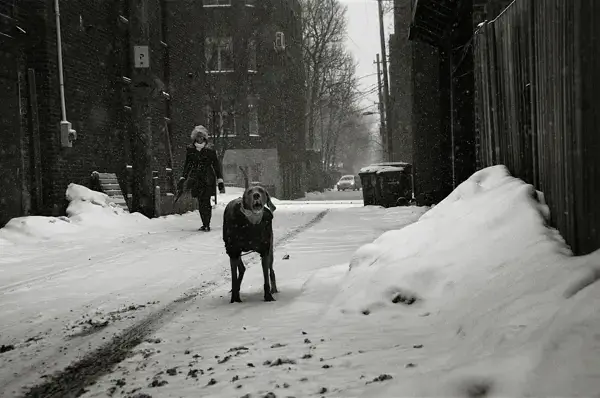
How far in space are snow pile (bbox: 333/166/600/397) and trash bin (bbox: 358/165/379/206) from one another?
12.9 meters

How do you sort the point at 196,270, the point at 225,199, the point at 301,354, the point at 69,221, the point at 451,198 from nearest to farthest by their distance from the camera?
the point at 301,354, the point at 451,198, the point at 196,270, the point at 69,221, the point at 225,199

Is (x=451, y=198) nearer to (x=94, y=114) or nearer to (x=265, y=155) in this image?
(x=94, y=114)

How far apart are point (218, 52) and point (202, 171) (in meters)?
21.9

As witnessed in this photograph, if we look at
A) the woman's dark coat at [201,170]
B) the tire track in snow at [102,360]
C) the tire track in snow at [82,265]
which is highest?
the woman's dark coat at [201,170]

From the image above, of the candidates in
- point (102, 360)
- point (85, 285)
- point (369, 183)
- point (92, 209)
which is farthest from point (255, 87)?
point (102, 360)

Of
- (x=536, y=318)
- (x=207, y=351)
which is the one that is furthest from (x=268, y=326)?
(x=536, y=318)

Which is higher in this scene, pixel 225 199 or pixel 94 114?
pixel 94 114

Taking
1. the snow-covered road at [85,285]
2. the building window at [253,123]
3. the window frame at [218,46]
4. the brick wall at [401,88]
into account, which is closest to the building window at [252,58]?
the window frame at [218,46]

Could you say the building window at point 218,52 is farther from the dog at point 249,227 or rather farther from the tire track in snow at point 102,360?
the tire track in snow at point 102,360

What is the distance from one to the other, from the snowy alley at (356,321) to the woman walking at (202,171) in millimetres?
4524

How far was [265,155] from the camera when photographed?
40.3m

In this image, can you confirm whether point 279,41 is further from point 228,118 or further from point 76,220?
point 76,220

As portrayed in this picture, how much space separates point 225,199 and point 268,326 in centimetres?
1981

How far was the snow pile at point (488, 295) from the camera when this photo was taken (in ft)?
8.48
